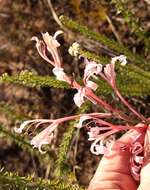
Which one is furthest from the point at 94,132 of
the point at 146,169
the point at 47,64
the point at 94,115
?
the point at 47,64

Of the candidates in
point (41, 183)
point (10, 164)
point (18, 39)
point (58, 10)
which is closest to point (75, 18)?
point (58, 10)

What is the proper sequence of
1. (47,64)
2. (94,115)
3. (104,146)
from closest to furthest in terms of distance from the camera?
(94,115) → (104,146) → (47,64)

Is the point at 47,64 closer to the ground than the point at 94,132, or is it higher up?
higher up

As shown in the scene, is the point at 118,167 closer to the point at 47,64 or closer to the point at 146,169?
the point at 146,169

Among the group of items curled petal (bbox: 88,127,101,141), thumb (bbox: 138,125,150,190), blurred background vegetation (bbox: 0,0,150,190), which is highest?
blurred background vegetation (bbox: 0,0,150,190)

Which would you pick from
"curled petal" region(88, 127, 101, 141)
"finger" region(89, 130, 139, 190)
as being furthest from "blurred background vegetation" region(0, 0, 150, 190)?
"curled petal" region(88, 127, 101, 141)

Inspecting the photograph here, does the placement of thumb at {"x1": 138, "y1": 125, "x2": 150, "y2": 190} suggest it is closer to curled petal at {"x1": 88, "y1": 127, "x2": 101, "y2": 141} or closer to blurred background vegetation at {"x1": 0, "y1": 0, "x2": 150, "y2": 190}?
curled petal at {"x1": 88, "y1": 127, "x2": 101, "y2": 141}

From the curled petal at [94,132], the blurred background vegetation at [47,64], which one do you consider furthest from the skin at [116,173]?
the blurred background vegetation at [47,64]

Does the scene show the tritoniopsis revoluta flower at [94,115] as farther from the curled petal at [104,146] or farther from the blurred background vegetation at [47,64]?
the blurred background vegetation at [47,64]

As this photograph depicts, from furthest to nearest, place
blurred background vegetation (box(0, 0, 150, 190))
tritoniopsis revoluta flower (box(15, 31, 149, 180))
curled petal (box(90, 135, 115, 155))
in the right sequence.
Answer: blurred background vegetation (box(0, 0, 150, 190)), curled petal (box(90, 135, 115, 155)), tritoniopsis revoluta flower (box(15, 31, 149, 180))
